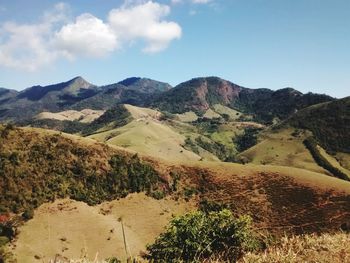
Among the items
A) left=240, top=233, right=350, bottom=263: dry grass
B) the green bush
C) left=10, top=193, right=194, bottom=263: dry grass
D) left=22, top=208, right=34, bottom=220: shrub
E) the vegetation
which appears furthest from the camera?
the vegetation

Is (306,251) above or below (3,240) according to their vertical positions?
above

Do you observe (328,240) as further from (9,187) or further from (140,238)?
(9,187)

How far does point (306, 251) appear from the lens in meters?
7.50

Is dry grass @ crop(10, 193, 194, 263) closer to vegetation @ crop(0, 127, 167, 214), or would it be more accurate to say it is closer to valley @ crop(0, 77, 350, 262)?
valley @ crop(0, 77, 350, 262)

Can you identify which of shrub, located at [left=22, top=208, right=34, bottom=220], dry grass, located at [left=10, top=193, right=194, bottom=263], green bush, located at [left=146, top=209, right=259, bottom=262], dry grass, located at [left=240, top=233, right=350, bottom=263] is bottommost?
dry grass, located at [left=10, top=193, right=194, bottom=263]

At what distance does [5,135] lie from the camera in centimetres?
8981

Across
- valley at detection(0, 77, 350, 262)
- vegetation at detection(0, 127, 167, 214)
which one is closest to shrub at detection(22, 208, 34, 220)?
vegetation at detection(0, 127, 167, 214)

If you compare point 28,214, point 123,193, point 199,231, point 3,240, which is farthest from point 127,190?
point 199,231

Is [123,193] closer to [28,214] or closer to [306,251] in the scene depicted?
[28,214]

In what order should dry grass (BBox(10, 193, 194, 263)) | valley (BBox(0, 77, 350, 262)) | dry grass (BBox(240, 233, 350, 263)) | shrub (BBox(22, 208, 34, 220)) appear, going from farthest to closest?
valley (BBox(0, 77, 350, 262)) < shrub (BBox(22, 208, 34, 220)) < dry grass (BBox(10, 193, 194, 263)) < dry grass (BBox(240, 233, 350, 263))

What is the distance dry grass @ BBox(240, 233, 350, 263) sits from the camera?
6.96 metres

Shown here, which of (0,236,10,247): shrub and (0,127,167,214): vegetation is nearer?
(0,236,10,247): shrub

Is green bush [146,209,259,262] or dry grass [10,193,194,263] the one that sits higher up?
green bush [146,209,259,262]

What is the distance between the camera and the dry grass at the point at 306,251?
6.96 m
